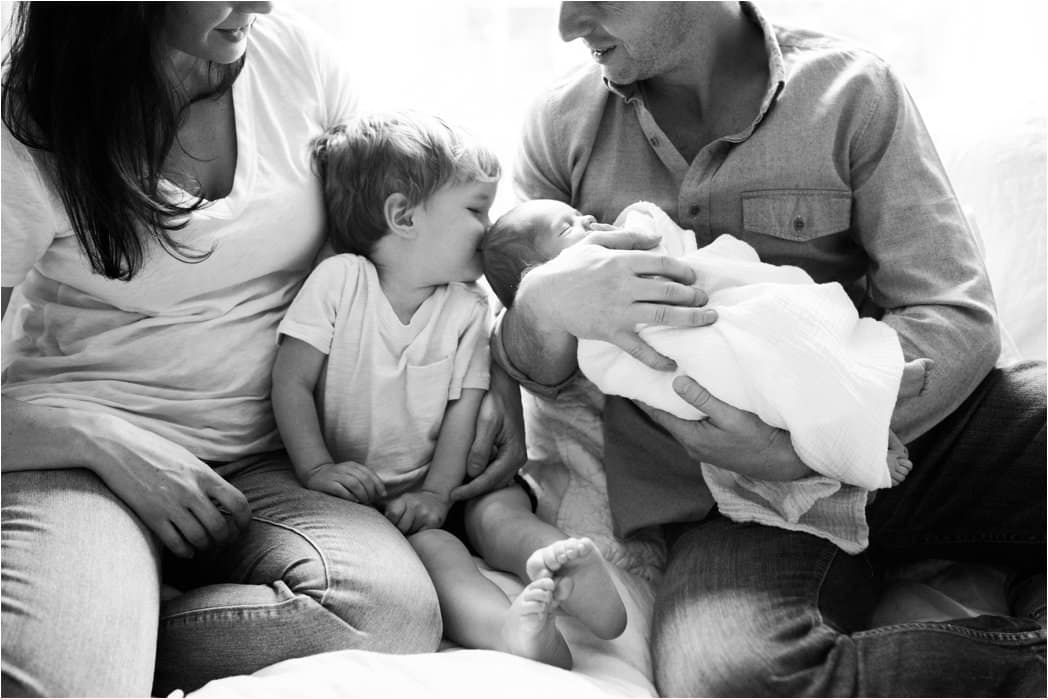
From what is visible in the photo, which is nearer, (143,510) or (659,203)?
(143,510)

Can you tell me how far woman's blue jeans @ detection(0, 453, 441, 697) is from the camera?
115 centimetres

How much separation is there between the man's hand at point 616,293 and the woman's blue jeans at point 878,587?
30cm

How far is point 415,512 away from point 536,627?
35cm

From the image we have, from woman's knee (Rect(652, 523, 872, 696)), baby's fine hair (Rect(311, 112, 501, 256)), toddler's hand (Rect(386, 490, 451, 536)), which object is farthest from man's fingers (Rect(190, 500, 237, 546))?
woman's knee (Rect(652, 523, 872, 696))

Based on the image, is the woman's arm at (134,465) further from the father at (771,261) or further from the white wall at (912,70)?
the white wall at (912,70)

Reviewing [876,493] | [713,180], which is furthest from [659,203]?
[876,493]

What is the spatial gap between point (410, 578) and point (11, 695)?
481 mm

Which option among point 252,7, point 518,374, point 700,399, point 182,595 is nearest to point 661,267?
point 700,399

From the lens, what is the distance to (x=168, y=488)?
1.38 m

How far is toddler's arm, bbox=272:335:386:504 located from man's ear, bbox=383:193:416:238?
22 centimetres

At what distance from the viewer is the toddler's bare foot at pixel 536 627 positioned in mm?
1281

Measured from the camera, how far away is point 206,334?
1.54m

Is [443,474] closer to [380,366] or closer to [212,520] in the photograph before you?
[380,366]

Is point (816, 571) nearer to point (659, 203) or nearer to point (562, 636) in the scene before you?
point (562, 636)
